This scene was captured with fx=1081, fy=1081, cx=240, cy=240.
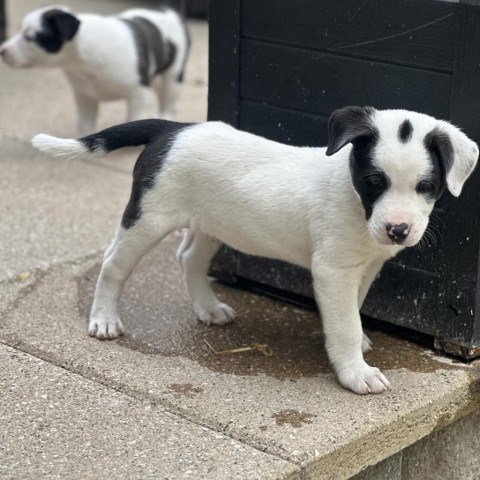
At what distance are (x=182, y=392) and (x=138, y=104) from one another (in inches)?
157

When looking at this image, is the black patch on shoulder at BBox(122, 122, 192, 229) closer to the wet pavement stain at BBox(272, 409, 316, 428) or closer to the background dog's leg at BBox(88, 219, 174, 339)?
the background dog's leg at BBox(88, 219, 174, 339)

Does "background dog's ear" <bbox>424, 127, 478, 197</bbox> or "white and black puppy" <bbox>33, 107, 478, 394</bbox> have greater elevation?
"background dog's ear" <bbox>424, 127, 478, 197</bbox>

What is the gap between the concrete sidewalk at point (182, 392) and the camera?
3623 millimetres

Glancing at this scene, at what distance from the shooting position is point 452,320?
448 centimetres

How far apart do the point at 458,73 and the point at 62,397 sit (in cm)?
196

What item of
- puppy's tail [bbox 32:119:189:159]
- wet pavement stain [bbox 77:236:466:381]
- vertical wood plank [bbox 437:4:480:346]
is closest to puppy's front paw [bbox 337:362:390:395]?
wet pavement stain [bbox 77:236:466:381]

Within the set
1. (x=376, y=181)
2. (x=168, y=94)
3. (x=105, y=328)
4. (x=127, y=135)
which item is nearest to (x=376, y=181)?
(x=376, y=181)

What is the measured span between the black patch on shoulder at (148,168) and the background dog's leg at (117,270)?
5cm

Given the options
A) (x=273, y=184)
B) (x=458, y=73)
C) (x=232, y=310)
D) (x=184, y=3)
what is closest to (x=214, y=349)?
(x=232, y=310)

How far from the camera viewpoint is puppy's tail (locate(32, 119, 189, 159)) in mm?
4453

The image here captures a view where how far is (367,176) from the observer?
3816mm

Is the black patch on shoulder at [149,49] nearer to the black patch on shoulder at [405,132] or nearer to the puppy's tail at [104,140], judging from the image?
the puppy's tail at [104,140]

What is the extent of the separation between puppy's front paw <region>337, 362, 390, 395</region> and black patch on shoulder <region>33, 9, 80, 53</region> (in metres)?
4.06

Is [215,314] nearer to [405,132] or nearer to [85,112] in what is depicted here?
[405,132]
